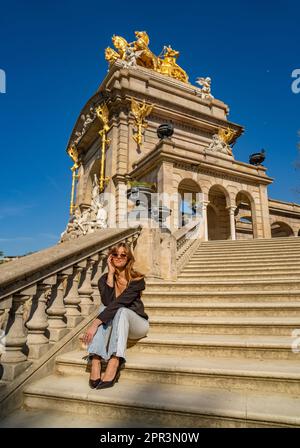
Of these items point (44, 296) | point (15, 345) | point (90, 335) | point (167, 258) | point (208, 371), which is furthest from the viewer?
point (167, 258)

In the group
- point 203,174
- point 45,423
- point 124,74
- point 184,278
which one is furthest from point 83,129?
point 45,423

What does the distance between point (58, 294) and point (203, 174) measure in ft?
45.3

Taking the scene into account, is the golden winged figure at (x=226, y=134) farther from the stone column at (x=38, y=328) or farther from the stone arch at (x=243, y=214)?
the stone column at (x=38, y=328)

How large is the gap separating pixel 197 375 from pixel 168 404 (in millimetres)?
521

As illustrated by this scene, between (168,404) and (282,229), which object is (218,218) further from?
(168,404)

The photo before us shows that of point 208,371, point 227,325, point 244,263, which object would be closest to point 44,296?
point 208,371

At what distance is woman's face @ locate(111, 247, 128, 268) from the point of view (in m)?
3.47

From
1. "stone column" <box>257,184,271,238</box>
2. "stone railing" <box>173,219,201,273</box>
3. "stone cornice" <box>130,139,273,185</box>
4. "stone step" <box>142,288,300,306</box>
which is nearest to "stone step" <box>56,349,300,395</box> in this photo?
"stone step" <box>142,288,300,306</box>

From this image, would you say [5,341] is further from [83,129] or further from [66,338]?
[83,129]

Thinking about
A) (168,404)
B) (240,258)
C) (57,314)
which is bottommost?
(168,404)

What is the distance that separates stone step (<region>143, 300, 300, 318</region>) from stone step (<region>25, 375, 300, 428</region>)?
1528mm

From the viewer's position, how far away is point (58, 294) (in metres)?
3.56

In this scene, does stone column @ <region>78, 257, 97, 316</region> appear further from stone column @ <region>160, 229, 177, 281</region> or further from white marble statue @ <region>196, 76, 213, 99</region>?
white marble statue @ <region>196, 76, 213, 99</region>

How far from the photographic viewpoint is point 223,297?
4559mm
